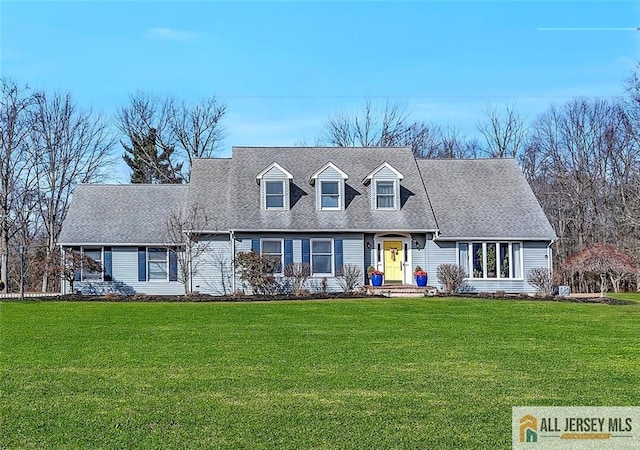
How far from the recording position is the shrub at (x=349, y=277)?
2588cm

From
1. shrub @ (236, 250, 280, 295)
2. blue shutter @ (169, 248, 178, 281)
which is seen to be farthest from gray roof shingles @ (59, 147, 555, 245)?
shrub @ (236, 250, 280, 295)

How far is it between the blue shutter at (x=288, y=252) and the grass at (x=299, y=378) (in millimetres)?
10217

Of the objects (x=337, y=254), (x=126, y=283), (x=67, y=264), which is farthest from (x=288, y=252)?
(x=67, y=264)

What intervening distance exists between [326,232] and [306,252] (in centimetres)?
103

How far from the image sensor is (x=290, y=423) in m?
6.88

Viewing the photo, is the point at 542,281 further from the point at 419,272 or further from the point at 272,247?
the point at 272,247

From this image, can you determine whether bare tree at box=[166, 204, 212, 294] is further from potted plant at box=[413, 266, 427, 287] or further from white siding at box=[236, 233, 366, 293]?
potted plant at box=[413, 266, 427, 287]

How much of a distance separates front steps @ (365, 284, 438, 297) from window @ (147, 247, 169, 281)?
780 centimetres

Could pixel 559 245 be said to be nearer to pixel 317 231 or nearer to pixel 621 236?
pixel 621 236

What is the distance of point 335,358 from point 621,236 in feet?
99.8

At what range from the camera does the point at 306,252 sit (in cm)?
2652

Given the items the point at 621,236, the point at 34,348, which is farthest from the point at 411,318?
the point at 621,236

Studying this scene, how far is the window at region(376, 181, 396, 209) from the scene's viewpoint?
27.5 meters

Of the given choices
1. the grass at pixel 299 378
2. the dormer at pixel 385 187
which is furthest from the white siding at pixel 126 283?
the grass at pixel 299 378
